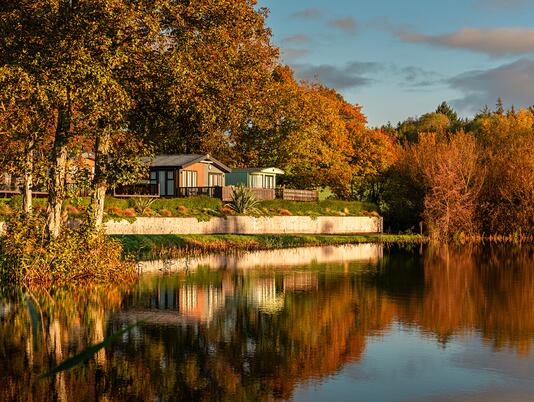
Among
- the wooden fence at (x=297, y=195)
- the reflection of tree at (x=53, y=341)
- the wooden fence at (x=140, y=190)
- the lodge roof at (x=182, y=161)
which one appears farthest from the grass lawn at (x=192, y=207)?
the reflection of tree at (x=53, y=341)

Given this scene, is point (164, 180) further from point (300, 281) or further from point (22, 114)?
point (22, 114)

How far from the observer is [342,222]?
66875 millimetres

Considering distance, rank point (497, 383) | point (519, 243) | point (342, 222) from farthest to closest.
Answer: point (342, 222), point (519, 243), point (497, 383)

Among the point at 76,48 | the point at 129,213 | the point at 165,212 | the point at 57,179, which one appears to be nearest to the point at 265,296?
the point at 57,179

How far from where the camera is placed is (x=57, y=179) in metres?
25.5

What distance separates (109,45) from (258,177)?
2185 inches

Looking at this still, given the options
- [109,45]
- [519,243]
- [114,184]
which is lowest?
[519,243]

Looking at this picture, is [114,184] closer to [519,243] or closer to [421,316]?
[421,316]

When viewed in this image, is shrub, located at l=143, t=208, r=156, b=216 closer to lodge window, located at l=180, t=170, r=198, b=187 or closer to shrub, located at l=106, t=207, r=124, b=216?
shrub, located at l=106, t=207, r=124, b=216

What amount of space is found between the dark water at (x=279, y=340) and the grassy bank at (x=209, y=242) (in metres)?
9.30

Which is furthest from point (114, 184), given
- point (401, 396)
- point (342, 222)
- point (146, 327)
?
point (342, 222)

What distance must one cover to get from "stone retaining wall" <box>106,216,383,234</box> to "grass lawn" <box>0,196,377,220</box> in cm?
89

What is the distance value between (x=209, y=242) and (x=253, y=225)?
13.1 meters

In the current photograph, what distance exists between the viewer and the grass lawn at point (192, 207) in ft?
157
